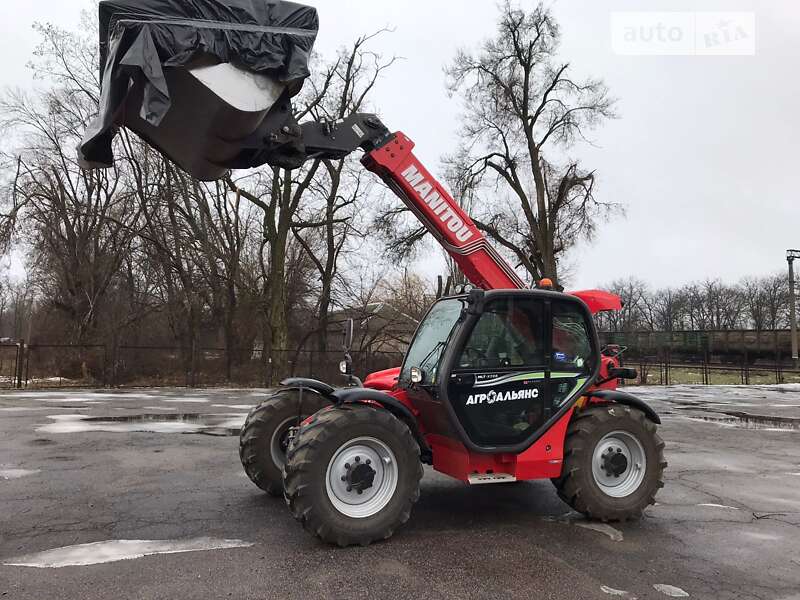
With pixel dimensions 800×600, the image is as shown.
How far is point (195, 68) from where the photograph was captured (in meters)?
4.44

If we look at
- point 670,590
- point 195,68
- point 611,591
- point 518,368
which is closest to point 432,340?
point 518,368

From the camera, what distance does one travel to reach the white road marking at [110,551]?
4.22 m

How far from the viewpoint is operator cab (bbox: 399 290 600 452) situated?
5.11 meters

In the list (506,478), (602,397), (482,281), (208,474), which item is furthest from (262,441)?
(602,397)

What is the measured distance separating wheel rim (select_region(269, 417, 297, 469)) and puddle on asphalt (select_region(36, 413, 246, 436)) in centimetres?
464

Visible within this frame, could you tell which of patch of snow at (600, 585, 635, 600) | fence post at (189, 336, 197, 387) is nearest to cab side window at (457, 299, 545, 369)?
patch of snow at (600, 585, 635, 600)

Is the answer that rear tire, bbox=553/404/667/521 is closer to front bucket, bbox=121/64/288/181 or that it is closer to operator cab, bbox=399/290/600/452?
operator cab, bbox=399/290/600/452

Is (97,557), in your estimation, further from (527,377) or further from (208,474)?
(527,377)

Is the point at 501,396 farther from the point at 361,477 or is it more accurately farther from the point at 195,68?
the point at 195,68

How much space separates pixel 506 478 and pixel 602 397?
4.39 feet

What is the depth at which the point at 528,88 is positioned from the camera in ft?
100

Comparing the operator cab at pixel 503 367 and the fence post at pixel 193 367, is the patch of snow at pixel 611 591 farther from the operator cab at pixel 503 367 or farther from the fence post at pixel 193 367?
the fence post at pixel 193 367

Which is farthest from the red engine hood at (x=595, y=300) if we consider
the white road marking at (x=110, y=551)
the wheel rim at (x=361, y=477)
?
the white road marking at (x=110, y=551)

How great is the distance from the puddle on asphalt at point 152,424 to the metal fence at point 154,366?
440 inches
